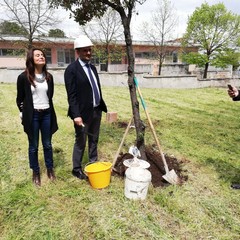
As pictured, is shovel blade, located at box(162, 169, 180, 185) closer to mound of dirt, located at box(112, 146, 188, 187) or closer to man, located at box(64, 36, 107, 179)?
mound of dirt, located at box(112, 146, 188, 187)

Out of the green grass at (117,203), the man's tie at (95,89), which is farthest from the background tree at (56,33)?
the man's tie at (95,89)

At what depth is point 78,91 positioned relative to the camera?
3.57 meters

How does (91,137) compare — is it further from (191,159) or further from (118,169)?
(191,159)

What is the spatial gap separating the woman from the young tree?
124 cm

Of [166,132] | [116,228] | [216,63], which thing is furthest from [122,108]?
[216,63]

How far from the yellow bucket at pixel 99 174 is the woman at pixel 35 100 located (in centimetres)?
76

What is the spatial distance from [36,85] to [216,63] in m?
24.3

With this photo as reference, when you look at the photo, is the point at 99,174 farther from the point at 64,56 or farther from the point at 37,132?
the point at 64,56

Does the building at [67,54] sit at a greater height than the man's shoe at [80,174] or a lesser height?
greater

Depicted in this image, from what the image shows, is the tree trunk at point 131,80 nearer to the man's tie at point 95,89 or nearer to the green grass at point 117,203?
the man's tie at point 95,89

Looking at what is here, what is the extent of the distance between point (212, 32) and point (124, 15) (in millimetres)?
23078

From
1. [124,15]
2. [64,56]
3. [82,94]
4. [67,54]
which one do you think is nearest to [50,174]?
[82,94]

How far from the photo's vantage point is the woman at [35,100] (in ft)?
11.0

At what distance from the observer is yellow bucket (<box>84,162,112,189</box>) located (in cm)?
344
